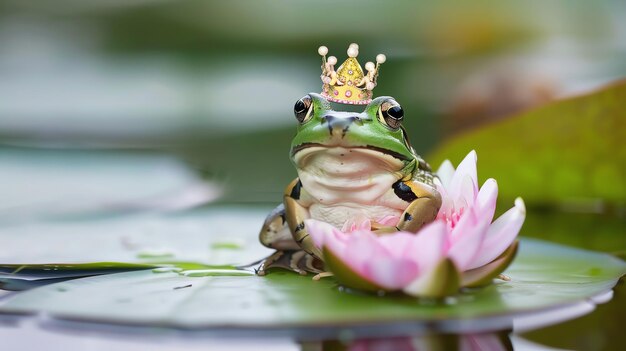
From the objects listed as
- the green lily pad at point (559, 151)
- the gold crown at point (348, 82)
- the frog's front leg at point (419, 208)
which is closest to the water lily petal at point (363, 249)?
the frog's front leg at point (419, 208)

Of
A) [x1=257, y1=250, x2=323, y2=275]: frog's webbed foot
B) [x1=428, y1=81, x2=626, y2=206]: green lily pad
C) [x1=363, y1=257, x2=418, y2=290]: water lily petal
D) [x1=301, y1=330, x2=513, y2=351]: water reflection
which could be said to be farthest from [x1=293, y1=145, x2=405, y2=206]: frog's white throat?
[x1=428, y1=81, x2=626, y2=206]: green lily pad

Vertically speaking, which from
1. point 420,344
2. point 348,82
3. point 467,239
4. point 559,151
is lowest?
point 420,344

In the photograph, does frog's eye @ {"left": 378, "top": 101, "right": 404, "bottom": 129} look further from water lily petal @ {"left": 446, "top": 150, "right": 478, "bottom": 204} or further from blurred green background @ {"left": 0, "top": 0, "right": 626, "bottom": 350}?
blurred green background @ {"left": 0, "top": 0, "right": 626, "bottom": 350}

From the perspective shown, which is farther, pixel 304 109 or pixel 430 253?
pixel 304 109

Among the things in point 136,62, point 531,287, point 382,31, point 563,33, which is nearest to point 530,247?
point 531,287

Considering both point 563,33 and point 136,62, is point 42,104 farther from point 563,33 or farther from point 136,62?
point 563,33

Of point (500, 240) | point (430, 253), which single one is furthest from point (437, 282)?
point (500, 240)

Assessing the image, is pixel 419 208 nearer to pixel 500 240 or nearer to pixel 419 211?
pixel 419 211
